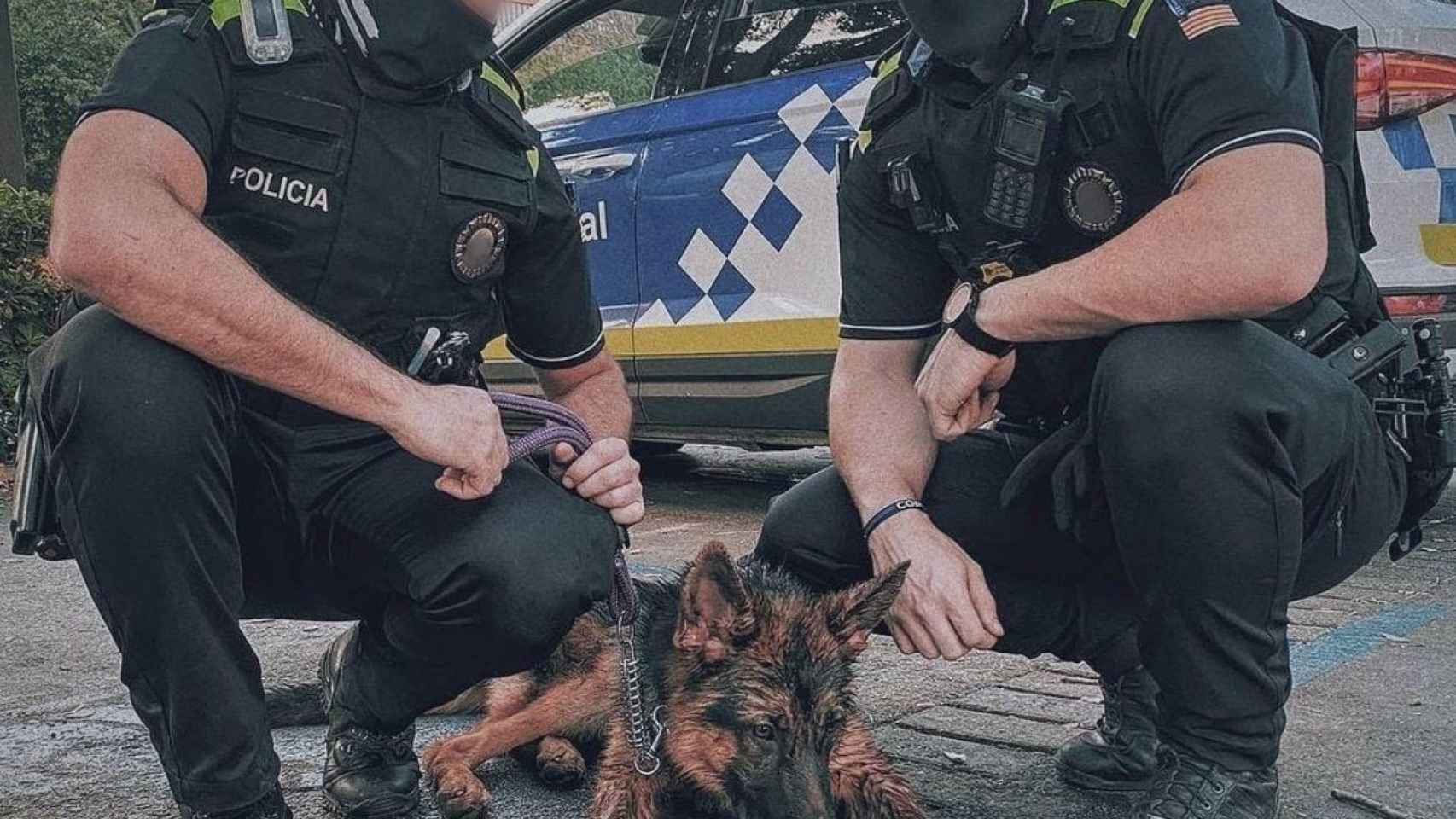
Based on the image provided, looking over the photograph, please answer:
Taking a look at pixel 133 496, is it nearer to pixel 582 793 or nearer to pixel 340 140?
pixel 340 140

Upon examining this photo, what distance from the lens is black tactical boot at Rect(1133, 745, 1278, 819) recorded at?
2156 mm

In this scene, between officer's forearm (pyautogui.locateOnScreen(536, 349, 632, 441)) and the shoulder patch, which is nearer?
the shoulder patch

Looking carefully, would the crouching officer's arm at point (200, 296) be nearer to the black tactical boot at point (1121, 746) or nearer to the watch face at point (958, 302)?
the watch face at point (958, 302)

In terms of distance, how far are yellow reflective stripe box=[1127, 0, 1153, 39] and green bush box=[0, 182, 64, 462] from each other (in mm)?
7042

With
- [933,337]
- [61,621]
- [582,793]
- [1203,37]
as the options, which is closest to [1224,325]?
[1203,37]

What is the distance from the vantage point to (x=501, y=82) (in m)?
2.77

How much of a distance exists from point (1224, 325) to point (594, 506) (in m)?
1.09

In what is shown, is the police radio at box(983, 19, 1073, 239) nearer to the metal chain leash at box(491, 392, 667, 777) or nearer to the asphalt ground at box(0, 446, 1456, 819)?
the metal chain leash at box(491, 392, 667, 777)

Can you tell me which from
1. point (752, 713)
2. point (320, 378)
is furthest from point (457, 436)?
point (752, 713)

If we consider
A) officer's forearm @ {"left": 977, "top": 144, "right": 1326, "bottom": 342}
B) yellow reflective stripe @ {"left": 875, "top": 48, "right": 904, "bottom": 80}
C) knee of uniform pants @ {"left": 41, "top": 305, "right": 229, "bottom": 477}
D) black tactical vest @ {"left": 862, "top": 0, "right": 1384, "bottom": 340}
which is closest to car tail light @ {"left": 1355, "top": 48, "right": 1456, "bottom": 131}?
black tactical vest @ {"left": 862, "top": 0, "right": 1384, "bottom": 340}

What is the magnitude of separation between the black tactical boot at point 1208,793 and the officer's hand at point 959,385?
0.67 meters

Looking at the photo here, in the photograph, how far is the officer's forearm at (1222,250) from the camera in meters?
2.13

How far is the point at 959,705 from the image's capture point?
3242 mm

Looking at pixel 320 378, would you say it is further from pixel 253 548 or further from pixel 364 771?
pixel 364 771
